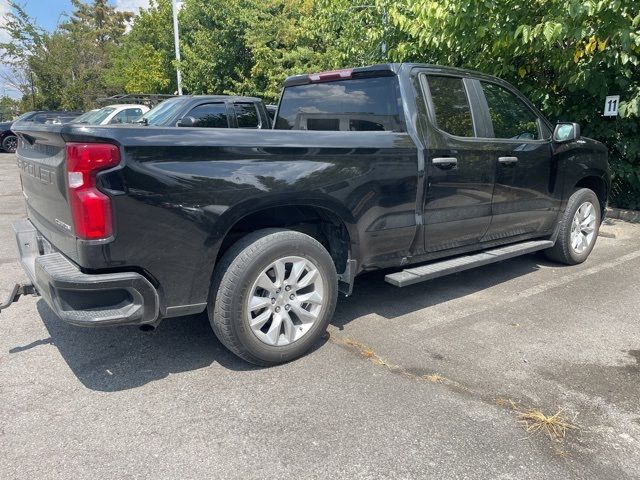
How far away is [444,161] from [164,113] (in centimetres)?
604

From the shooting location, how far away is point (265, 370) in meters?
3.42

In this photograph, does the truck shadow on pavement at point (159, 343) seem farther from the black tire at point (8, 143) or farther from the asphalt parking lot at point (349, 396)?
the black tire at point (8, 143)

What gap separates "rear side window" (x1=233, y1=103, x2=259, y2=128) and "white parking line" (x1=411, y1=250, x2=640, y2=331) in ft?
19.0

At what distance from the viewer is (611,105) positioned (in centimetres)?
790

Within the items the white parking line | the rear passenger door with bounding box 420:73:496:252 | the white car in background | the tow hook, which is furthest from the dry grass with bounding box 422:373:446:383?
the white car in background

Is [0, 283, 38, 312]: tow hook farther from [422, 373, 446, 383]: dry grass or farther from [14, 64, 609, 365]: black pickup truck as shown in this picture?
[422, 373, 446, 383]: dry grass

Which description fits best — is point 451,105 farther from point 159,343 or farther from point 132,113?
point 132,113

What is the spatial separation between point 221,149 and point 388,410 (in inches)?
68.6

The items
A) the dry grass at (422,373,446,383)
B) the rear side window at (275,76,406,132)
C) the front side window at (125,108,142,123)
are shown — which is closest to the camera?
the dry grass at (422,373,446,383)

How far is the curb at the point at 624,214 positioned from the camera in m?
8.50

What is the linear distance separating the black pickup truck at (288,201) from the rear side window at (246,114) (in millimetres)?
4249

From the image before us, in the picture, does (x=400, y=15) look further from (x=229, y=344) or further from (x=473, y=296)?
(x=229, y=344)

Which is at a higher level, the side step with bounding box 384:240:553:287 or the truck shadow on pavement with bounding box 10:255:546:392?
the side step with bounding box 384:240:553:287

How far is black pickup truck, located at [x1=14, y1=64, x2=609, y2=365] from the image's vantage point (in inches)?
111
